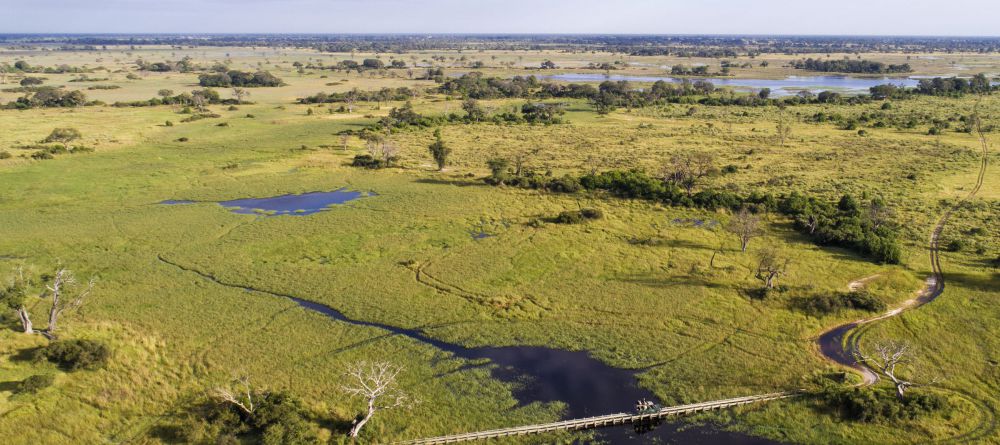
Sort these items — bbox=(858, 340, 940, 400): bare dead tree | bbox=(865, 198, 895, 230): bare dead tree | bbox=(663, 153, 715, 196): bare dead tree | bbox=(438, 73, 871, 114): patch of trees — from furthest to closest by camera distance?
bbox=(438, 73, 871, 114): patch of trees, bbox=(663, 153, 715, 196): bare dead tree, bbox=(865, 198, 895, 230): bare dead tree, bbox=(858, 340, 940, 400): bare dead tree

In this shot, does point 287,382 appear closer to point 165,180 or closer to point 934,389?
point 934,389

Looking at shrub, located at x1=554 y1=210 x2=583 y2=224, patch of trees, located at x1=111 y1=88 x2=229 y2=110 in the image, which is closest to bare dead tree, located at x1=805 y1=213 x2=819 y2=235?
shrub, located at x1=554 y1=210 x2=583 y2=224

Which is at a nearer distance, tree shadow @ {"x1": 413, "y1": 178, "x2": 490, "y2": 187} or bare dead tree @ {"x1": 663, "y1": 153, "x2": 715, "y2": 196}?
bare dead tree @ {"x1": 663, "y1": 153, "x2": 715, "y2": 196}

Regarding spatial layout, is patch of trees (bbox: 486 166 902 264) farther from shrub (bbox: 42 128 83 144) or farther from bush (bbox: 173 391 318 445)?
shrub (bbox: 42 128 83 144)

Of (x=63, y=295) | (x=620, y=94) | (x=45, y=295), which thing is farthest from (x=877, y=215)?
(x=620, y=94)

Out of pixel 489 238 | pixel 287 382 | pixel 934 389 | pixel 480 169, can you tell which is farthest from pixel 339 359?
pixel 480 169

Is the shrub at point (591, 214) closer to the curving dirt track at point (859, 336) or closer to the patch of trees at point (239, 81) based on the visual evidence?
the curving dirt track at point (859, 336)
